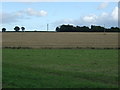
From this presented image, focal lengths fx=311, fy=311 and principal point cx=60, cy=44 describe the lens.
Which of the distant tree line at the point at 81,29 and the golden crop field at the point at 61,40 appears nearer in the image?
the golden crop field at the point at 61,40

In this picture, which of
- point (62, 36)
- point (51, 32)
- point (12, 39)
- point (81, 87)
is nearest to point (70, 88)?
point (81, 87)

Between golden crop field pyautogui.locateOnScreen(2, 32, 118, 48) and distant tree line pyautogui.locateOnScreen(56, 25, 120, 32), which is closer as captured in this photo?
golden crop field pyautogui.locateOnScreen(2, 32, 118, 48)

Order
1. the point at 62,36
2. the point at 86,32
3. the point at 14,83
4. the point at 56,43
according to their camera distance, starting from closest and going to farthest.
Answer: the point at 14,83
the point at 56,43
the point at 62,36
the point at 86,32

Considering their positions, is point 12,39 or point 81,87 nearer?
point 81,87

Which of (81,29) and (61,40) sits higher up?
(81,29)

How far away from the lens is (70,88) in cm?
924

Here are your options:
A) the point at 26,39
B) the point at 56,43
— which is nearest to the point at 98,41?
the point at 56,43

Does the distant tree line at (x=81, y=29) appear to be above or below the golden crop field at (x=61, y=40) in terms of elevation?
above

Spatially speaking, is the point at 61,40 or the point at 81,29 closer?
the point at 61,40

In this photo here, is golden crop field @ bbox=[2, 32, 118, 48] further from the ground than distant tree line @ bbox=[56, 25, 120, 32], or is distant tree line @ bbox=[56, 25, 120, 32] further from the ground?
distant tree line @ bbox=[56, 25, 120, 32]

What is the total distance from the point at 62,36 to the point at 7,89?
48.4m

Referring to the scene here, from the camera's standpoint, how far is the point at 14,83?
1007 centimetres

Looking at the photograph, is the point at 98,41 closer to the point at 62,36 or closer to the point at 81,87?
the point at 62,36

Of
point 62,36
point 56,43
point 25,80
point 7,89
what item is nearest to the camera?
point 7,89
